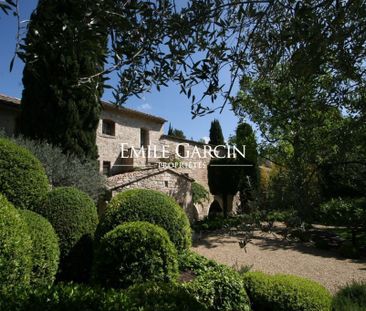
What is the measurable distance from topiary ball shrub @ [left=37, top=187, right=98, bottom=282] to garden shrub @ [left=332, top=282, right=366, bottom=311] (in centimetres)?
443

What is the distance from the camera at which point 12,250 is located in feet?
11.7

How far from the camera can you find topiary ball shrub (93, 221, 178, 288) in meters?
→ 4.77

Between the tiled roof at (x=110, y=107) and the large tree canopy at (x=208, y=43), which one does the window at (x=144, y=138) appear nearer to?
the tiled roof at (x=110, y=107)

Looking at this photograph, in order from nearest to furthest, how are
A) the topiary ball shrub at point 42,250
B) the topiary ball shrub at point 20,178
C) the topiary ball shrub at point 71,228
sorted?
the topiary ball shrub at point 42,250, the topiary ball shrub at point 20,178, the topiary ball shrub at point 71,228

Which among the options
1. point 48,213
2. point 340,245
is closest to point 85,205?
point 48,213

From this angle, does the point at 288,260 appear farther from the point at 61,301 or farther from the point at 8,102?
the point at 8,102

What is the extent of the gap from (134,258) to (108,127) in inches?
593

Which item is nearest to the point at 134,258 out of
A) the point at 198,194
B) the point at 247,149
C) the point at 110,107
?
the point at 247,149

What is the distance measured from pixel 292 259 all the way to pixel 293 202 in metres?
8.67

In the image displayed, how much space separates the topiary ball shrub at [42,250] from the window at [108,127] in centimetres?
1420

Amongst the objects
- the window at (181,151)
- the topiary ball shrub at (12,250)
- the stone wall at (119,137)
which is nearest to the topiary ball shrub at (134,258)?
the topiary ball shrub at (12,250)

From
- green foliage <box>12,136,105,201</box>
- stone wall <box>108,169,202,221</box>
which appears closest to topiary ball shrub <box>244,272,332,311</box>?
green foliage <box>12,136,105,201</box>

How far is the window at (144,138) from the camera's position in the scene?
20.8 meters

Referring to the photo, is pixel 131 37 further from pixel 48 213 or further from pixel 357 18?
pixel 48 213
